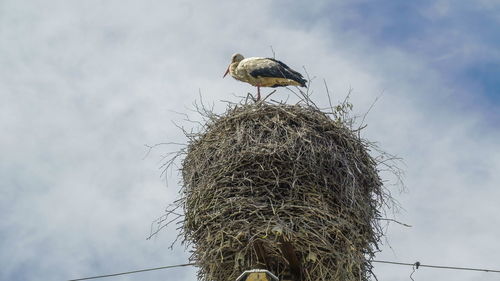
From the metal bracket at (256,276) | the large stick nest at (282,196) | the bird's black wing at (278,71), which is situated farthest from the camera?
the bird's black wing at (278,71)

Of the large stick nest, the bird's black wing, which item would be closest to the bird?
the bird's black wing

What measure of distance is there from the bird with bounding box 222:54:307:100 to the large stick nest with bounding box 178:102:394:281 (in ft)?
6.00

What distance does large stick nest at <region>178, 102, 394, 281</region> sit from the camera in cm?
673

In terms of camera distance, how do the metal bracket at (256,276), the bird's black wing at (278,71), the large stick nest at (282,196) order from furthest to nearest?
the bird's black wing at (278,71) < the large stick nest at (282,196) < the metal bracket at (256,276)

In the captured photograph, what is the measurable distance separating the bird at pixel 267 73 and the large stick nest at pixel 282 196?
1.83m

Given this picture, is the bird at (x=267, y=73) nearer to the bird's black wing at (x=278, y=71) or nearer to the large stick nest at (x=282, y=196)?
the bird's black wing at (x=278, y=71)

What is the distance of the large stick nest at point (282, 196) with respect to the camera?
22.1 ft

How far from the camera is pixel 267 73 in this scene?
380 inches

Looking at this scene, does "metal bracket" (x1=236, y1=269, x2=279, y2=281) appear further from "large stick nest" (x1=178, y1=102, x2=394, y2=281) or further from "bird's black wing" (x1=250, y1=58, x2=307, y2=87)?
"bird's black wing" (x1=250, y1=58, x2=307, y2=87)

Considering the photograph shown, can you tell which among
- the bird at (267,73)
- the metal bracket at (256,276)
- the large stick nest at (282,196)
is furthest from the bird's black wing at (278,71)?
the metal bracket at (256,276)

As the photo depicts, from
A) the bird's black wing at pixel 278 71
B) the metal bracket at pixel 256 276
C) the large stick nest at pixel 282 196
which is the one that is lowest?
the metal bracket at pixel 256 276

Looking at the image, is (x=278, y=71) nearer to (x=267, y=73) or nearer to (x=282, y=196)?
(x=267, y=73)

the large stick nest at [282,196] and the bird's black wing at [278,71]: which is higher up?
the bird's black wing at [278,71]

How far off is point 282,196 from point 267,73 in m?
2.88
